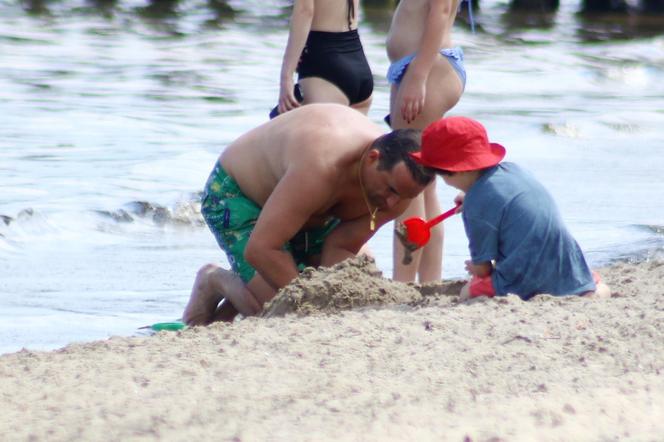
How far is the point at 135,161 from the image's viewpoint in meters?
8.86

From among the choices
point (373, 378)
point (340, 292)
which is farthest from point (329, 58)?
point (373, 378)

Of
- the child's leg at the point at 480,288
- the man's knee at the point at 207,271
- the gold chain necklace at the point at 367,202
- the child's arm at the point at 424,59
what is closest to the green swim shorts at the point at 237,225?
the man's knee at the point at 207,271

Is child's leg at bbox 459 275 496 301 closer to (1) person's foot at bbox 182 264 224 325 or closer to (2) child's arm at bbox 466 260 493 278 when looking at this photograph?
(2) child's arm at bbox 466 260 493 278

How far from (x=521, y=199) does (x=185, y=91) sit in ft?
30.7

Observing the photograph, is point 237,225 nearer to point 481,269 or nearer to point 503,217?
point 481,269

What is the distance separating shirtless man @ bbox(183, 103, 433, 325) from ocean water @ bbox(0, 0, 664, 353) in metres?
0.66

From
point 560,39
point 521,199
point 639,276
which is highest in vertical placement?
point 521,199

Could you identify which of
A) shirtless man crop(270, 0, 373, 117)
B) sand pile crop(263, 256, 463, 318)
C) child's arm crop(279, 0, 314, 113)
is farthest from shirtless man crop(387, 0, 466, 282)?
sand pile crop(263, 256, 463, 318)

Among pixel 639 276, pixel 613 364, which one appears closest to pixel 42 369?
pixel 613 364

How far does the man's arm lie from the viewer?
401 cm

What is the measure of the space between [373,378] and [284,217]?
1075 millimetres

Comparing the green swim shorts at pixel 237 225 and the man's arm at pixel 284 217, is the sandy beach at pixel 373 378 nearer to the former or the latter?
the man's arm at pixel 284 217

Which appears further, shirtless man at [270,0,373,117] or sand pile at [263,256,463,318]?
shirtless man at [270,0,373,117]

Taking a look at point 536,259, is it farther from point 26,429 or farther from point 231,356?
point 26,429
